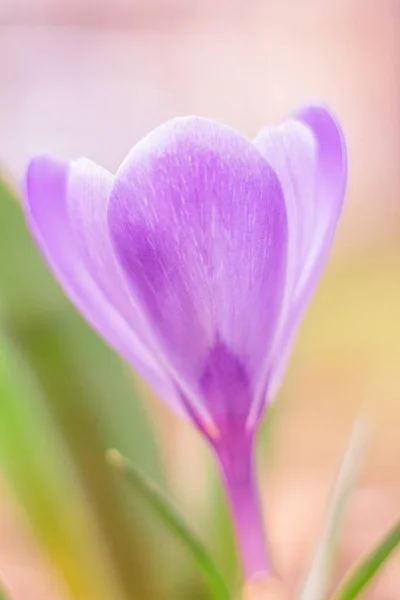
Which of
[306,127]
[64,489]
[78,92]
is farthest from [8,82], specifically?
[306,127]

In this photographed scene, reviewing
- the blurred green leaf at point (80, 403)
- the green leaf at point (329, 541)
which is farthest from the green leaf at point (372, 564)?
the blurred green leaf at point (80, 403)

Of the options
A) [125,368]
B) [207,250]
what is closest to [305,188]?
[207,250]

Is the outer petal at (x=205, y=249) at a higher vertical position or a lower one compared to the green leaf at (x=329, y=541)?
higher

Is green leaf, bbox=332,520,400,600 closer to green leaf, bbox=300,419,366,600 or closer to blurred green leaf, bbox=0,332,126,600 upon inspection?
green leaf, bbox=300,419,366,600

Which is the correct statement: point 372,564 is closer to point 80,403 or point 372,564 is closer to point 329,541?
point 329,541

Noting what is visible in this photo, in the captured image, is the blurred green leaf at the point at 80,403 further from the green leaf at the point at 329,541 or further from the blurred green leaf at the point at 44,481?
the green leaf at the point at 329,541

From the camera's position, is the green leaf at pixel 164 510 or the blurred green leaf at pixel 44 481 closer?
the green leaf at pixel 164 510

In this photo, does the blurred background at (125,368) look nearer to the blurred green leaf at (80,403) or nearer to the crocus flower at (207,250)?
the blurred green leaf at (80,403)
